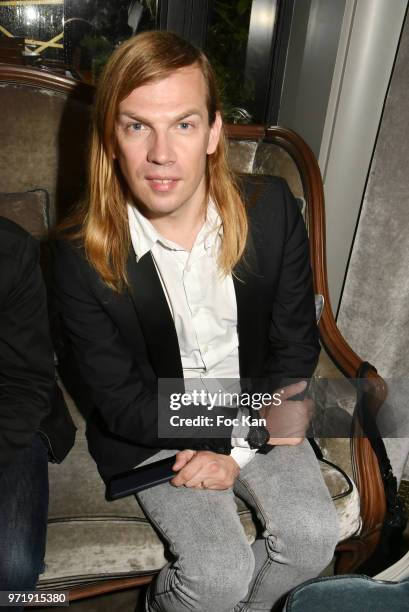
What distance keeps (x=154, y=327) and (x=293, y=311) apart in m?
0.38

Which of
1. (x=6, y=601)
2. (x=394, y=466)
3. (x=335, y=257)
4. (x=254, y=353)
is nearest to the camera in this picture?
(x=6, y=601)

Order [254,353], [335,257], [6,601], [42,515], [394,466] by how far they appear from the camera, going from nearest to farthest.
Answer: [6,601] < [42,515] < [254,353] < [394,466] < [335,257]

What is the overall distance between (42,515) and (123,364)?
1.27 feet

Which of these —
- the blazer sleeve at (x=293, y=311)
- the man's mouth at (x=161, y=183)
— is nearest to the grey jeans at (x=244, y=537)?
the blazer sleeve at (x=293, y=311)

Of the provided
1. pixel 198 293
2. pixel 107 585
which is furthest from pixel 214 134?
pixel 107 585

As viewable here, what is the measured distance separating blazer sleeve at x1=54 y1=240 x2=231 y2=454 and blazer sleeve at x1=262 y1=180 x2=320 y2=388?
0.26 metres

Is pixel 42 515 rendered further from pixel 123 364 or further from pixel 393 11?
pixel 393 11

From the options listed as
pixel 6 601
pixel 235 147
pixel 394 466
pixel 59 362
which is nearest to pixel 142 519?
pixel 6 601

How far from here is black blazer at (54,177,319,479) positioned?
1277 mm

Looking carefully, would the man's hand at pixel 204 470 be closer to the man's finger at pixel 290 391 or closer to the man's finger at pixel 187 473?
the man's finger at pixel 187 473

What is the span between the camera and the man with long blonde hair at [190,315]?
115 centimetres

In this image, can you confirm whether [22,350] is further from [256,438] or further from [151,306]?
[256,438]

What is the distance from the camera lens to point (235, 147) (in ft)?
5.90

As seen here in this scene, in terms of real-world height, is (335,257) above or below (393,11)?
below
